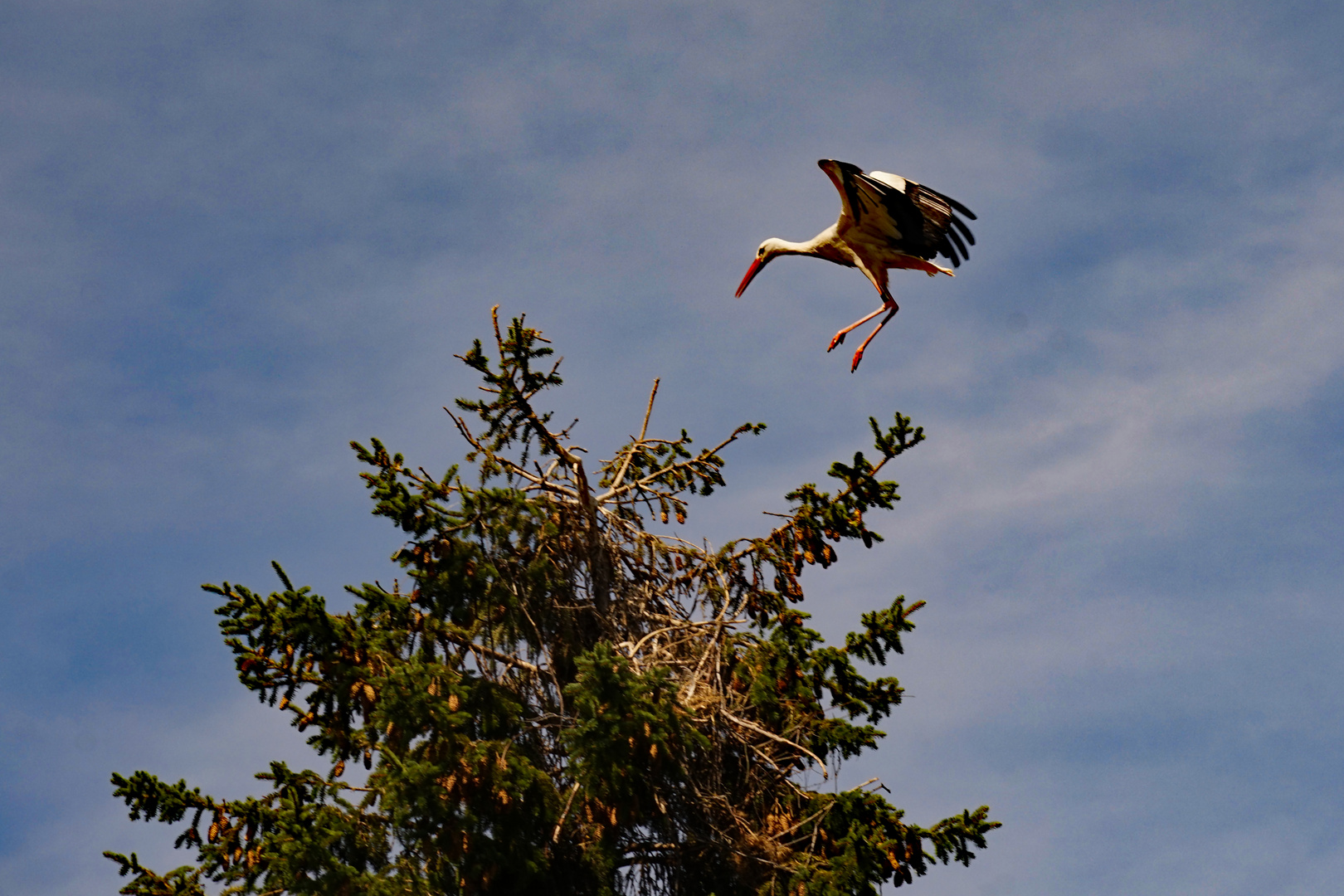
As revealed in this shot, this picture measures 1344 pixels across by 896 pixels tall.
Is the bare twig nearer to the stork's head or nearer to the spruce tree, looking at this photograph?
the spruce tree

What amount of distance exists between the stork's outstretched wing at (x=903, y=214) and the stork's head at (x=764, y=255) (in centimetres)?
122

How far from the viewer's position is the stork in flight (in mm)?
11227

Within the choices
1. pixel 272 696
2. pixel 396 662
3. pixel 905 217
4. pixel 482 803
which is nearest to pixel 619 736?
pixel 482 803

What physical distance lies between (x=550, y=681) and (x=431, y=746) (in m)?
1.77

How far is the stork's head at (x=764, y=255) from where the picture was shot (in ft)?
42.4

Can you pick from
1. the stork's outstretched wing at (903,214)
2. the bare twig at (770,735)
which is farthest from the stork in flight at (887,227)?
the bare twig at (770,735)

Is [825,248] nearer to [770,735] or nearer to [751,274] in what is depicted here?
[751,274]

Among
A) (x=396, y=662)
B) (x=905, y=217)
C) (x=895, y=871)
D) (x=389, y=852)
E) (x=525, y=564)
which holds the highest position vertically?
(x=905, y=217)

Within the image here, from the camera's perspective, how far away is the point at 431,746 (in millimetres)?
10148

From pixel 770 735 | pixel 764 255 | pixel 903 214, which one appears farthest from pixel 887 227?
pixel 770 735

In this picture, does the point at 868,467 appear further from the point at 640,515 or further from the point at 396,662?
the point at 396,662

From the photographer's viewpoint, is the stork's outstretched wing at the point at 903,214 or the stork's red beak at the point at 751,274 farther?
the stork's red beak at the point at 751,274

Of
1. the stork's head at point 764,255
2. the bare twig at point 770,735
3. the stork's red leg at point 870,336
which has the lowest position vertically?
the bare twig at point 770,735

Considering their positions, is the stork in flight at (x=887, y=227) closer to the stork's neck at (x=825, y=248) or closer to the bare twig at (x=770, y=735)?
the stork's neck at (x=825, y=248)
